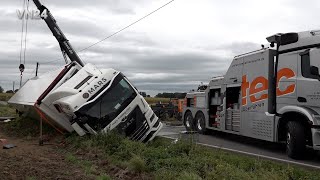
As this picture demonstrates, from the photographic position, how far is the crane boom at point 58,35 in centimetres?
2352

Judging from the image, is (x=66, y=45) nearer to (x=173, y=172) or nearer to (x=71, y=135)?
(x=71, y=135)

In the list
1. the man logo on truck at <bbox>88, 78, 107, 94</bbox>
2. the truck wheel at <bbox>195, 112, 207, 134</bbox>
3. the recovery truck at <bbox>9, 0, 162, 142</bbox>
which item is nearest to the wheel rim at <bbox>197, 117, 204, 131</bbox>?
the truck wheel at <bbox>195, 112, 207, 134</bbox>

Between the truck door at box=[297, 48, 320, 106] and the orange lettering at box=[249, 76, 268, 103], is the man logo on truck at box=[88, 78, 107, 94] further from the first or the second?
the truck door at box=[297, 48, 320, 106]

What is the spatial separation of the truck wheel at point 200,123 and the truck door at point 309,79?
271 inches

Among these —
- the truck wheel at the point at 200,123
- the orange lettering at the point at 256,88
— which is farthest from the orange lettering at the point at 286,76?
the truck wheel at the point at 200,123

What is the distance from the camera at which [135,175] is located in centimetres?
776

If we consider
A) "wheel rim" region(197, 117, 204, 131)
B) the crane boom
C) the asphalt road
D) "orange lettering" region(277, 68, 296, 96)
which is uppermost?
the crane boom

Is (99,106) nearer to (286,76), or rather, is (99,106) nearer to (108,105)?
(108,105)

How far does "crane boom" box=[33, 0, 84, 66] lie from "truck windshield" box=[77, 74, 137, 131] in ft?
38.2

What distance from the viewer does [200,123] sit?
1814 cm

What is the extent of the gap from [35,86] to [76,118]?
5.60 meters

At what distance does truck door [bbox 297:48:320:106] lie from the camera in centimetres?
1059

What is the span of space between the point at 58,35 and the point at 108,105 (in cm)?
1270

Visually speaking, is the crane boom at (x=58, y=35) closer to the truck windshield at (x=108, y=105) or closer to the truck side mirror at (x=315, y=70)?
the truck windshield at (x=108, y=105)
